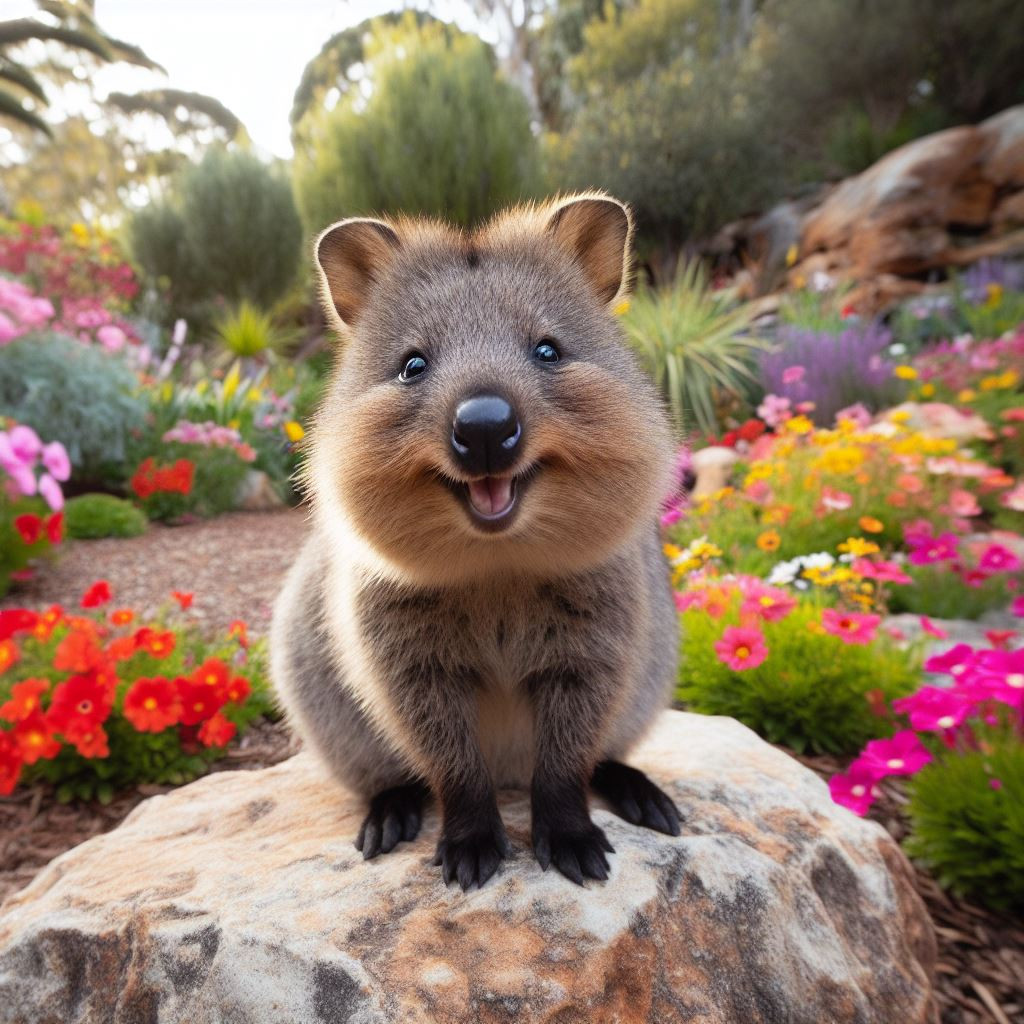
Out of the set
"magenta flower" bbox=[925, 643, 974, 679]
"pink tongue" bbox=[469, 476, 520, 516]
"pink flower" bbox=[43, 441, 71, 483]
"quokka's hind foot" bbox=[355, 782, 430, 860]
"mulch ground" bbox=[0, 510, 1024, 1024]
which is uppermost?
"pink tongue" bbox=[469, 476, 520, 516]

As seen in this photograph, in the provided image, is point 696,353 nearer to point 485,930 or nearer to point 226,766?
point 226,766

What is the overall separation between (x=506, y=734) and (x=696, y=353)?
731 cm

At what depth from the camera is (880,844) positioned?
2393 mm

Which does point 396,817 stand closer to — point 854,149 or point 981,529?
point 981,529

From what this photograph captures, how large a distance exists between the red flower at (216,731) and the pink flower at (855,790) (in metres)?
2.38

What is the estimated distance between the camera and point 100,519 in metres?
7.16

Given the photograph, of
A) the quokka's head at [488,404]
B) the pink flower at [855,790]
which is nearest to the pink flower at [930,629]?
the pink flower at [855,790]

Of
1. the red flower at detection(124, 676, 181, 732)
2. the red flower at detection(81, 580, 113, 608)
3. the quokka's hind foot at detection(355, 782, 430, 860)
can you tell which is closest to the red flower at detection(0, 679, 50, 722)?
the red flower at detection(124, 676, 181, 732)

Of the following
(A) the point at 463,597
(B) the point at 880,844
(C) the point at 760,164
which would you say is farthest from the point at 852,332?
(C) the point at 760,164

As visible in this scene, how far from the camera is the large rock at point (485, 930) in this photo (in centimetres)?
164

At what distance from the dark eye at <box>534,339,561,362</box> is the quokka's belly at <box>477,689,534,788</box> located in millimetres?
829

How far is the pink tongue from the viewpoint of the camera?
1621mm

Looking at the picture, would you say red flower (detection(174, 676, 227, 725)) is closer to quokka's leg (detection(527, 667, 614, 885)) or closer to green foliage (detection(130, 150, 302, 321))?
quokka's leg (detection(527, 667, 614, 885))

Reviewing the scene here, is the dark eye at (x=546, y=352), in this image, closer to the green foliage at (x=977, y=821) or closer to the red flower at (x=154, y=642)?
the green foliage at (x=977, y=821)
